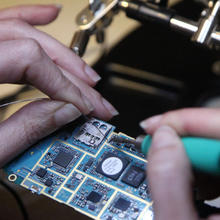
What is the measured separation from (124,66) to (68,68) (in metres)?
0.47

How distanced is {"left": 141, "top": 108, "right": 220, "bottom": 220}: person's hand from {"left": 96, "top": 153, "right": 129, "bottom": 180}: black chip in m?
0.14

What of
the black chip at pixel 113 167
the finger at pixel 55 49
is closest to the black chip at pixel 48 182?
the black chip at pixel 113 167

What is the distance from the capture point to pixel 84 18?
3.47 feet

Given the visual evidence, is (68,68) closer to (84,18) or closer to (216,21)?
(84,18)

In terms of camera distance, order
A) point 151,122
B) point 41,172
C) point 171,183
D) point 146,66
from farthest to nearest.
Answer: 1. point 146,66
2. point 41,172
3. point 151,122
4. point 171,183

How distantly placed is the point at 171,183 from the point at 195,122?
124mm

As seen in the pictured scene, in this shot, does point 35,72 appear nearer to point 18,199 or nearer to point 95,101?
point 95,101

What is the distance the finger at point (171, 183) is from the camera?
602 millimetres

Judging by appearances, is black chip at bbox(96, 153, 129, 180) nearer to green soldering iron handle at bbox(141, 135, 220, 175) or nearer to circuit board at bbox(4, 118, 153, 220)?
circuit board at bbox(4, 118, 153, 220)

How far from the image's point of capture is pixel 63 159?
2.68 feet

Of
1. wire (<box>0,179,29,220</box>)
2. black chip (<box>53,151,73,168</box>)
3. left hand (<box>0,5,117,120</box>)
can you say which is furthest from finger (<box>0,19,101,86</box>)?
wire (<box>0,179,29,220</box>)

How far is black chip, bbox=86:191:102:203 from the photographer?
0.77 meters

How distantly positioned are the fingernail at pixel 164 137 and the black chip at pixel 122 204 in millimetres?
172

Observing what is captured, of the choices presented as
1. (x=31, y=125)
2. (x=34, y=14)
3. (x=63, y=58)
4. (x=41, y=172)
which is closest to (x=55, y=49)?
(x=63, y=58)
